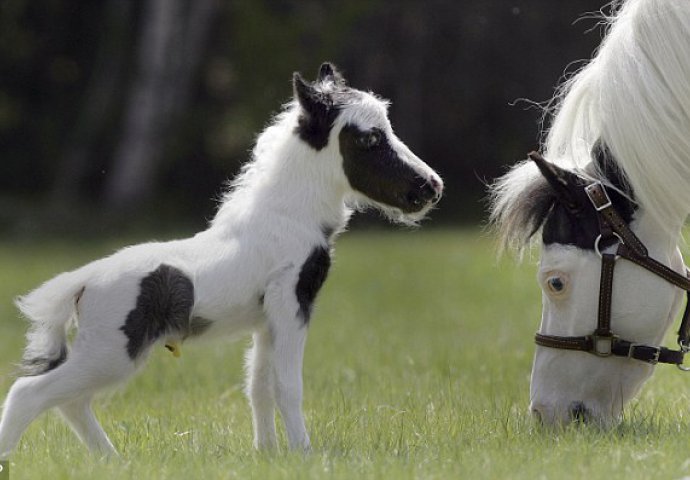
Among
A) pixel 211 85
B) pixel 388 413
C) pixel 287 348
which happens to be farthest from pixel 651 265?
pixel 211 85

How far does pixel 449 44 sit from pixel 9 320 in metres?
17.5

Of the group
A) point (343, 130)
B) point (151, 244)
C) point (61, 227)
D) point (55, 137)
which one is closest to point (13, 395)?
point (151, 244)

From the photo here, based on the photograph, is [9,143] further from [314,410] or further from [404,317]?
[314,410]

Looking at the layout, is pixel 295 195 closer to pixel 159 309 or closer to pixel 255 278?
pixel 255 278

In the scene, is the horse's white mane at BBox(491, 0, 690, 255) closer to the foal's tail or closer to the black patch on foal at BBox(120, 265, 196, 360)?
the black patch on foal at BBox(120, 265, 196, 360)

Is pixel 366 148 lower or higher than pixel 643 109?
lower

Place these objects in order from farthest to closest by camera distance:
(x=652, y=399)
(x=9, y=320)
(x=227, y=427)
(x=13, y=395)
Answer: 1. (x=9, y=320)
2. (x=652, y=399)
3. (x=227, y=427)
4. (x=13, y=395)

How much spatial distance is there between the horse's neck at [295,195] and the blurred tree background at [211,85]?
16.1m

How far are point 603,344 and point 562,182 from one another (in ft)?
2.02

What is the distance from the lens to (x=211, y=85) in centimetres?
2634

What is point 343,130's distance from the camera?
4844mm

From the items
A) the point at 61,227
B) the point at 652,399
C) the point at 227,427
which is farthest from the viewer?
the point at 61,227

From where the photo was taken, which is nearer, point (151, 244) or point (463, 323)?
point (151, 244)

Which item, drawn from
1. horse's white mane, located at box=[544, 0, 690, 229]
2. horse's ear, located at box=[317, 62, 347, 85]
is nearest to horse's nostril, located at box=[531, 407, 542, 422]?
horse's white mane, located at box=[544, 0, 690, 229]
